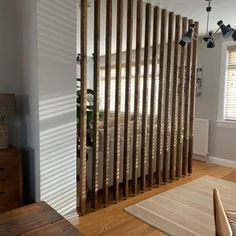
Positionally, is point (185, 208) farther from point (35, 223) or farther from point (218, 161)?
point (218, 161)

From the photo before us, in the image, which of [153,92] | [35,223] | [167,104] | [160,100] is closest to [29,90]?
[35,223]

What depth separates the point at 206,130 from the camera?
193 inches

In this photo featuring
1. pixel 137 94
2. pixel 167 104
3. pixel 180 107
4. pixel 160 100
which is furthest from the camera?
pixel 180 107

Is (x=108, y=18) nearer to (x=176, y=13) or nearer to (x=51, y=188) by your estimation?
(x=176, y=13)

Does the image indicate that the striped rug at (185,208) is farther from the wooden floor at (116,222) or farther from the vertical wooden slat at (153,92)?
the vertical wooden slat at (153,92)

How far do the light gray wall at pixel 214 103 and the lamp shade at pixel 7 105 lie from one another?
376cm

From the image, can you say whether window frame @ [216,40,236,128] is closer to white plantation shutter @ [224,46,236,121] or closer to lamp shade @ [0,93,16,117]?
white plantation shutter @ [224,46,236,121]

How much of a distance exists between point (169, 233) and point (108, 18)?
231 cm

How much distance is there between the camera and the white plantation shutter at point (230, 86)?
178 inches

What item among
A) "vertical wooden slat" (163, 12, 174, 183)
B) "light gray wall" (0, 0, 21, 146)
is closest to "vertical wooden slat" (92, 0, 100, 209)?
"light gray wall" (0, 0, 21, 146)

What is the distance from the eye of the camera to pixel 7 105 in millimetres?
2227

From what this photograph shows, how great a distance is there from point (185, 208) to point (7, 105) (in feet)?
7.35

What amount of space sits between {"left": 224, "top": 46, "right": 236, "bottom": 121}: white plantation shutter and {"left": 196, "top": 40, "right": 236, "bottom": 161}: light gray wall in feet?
0.46

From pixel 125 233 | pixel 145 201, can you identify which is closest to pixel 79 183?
pixel 125 233
